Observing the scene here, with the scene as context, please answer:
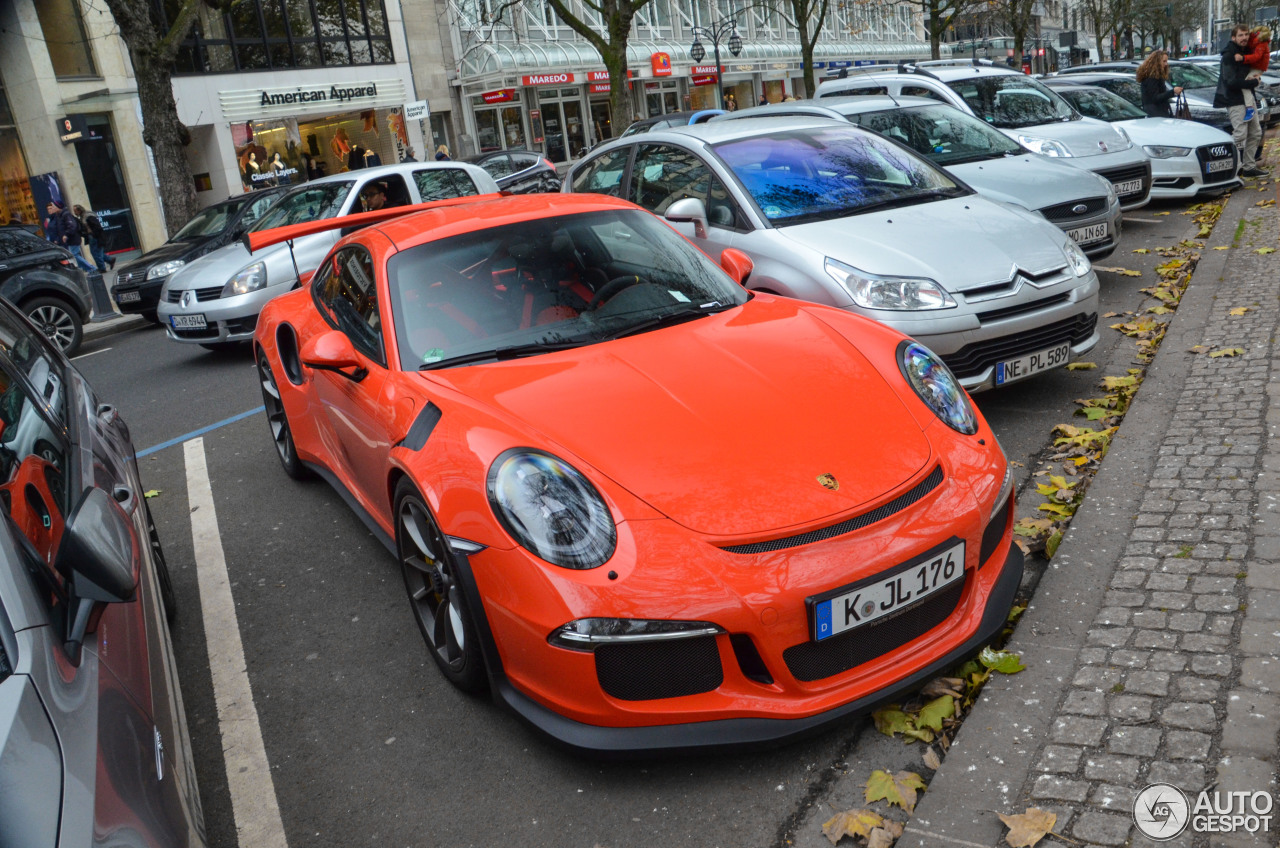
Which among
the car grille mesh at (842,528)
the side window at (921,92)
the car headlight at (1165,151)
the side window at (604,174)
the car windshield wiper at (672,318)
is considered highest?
the side window at (921,92)

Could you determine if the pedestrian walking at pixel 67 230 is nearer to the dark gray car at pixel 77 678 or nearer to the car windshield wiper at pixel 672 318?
the car windshield wiper at pixel 672 318

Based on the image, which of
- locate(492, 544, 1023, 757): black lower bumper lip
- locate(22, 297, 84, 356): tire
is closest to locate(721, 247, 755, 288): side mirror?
locate(492, 544, 1023, 757): black lower bumper lip

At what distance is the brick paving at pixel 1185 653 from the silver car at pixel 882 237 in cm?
88

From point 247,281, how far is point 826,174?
592 centimetres

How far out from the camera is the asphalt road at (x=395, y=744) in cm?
270

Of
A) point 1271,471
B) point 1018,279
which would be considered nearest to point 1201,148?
point 1018,279

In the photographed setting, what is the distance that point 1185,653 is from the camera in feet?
9.68

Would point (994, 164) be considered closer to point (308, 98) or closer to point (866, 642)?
point (866, 642)

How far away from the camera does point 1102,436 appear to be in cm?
480

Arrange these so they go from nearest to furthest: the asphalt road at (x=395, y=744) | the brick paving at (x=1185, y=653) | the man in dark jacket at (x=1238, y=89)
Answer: the brick paving at (x=1185, y=653)
the asphalt road at (x=395, y=744)
the man in dark jacket at (x=1238, y=89)

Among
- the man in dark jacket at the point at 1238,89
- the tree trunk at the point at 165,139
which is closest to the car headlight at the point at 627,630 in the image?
the man in dark jacket at the point at 1238,89

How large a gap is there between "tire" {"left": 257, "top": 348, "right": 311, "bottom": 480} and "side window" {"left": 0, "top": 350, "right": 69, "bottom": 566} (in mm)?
2136

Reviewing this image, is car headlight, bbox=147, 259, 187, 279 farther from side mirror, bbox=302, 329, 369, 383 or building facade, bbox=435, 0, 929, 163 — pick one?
building facade, bbox=435, 0, 929, 163

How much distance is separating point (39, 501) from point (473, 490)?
Answer: 1.08 meters
